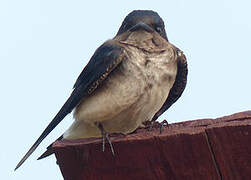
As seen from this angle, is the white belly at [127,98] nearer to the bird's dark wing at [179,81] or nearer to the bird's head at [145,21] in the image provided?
the bird's dark wing at [179,81]

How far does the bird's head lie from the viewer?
4.25 meters

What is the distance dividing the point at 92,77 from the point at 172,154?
1576 millimetres

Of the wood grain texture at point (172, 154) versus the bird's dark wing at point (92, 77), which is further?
the bird's dark wing at point (92, 77)

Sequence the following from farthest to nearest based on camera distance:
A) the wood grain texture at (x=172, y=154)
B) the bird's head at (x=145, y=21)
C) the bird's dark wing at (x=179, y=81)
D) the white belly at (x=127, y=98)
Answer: the bird's head at (x=145, y=21), the bird's dark wing at (x=179, y=81), the white belly at (x=127, y=98), the wood grain texture at (x=172, y=154)

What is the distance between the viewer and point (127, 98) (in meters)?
3.75

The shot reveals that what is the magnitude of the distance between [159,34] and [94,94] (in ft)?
2.30

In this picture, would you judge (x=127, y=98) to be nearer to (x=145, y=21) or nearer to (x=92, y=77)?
(x=92, y=77)

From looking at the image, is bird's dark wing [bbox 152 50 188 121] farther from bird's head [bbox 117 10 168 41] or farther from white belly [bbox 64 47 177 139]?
bird's head [bbox 117 10 168 41]

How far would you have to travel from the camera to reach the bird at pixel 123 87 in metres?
3.75

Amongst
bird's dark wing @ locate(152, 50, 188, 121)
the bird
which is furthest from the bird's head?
bird's dark wing @ locate(152, 50, 188, 121)

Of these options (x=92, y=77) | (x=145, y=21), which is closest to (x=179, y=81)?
(x=145, y=21)

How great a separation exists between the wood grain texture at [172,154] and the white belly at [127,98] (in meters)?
1.03

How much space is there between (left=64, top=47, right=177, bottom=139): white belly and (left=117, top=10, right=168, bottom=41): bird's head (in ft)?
1.12

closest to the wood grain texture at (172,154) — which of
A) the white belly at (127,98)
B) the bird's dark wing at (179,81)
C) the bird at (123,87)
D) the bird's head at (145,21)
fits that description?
the bird at (123,87)
